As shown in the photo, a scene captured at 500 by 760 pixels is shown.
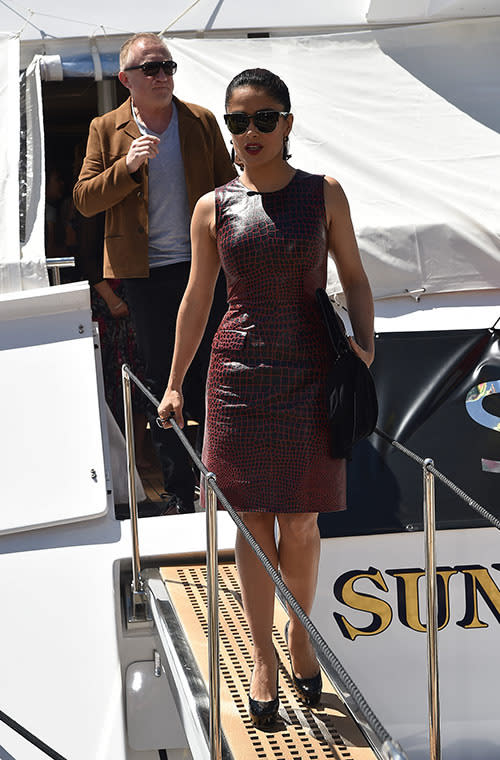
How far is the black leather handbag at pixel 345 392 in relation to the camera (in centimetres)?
227

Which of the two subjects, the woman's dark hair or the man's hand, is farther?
the man's hand

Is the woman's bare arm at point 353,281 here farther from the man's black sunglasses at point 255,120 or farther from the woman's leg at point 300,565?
the woman's leg at point 300,565

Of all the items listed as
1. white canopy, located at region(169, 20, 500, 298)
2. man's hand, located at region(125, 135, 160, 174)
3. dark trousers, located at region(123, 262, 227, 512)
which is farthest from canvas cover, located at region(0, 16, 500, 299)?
man's hand, located at region(125, 135, 160, 174)

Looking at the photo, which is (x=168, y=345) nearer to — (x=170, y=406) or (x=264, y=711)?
(x=170, y=406)

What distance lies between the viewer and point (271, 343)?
2338 mm

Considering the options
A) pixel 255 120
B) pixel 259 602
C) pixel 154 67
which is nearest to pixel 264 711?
pixel 259 602

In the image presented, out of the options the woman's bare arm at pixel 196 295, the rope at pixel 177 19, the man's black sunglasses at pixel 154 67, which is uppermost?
the rope at pixel 177 19

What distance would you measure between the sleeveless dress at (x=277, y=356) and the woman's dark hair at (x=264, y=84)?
0.18 meters

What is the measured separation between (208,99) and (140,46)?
1393mm

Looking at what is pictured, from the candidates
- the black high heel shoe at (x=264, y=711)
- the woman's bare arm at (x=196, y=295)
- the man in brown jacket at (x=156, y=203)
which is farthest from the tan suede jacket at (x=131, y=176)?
the black high heel shoe at (x=264, y=711)

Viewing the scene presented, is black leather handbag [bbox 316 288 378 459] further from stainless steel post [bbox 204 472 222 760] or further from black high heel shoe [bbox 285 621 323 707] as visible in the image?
black high heel shoe [bbox 285 621 323 707]

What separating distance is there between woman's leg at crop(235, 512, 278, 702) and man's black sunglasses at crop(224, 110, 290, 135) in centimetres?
86

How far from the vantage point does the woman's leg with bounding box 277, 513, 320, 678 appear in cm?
238

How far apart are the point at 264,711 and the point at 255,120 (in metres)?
1.33
